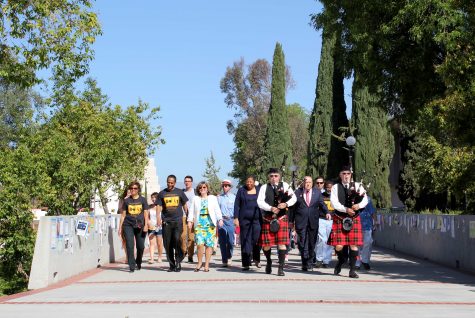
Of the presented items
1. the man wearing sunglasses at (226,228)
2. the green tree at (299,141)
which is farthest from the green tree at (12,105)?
the man wearing sunglasses at (226,228)

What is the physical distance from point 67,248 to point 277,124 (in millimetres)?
53522

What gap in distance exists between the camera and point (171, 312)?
416 inches

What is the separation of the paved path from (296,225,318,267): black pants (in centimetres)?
33

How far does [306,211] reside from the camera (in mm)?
18688

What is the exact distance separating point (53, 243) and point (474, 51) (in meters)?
8.15

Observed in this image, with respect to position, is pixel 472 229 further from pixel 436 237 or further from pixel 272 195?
pixel 272 195

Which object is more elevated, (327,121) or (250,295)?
(327,121)

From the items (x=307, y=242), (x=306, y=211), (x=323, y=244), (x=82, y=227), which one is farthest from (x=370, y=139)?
(x=82, y=227)

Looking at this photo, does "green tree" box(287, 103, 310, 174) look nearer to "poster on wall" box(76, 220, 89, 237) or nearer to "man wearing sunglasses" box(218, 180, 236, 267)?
"man wearing sunglasses" box(218, 180, 236, 267)

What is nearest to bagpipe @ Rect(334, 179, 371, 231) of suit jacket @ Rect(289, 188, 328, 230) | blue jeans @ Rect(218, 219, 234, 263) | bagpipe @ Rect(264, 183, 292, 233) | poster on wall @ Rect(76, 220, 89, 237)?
Answer: bagpipe @ Rect(264, 183, 292, 233)

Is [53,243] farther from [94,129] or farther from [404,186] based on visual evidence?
[404,186]

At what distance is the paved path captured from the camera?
10.7m

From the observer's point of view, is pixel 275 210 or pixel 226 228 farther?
pixel 226 228

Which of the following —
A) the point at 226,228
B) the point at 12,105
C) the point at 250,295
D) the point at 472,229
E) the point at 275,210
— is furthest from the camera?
the point at 12,105
